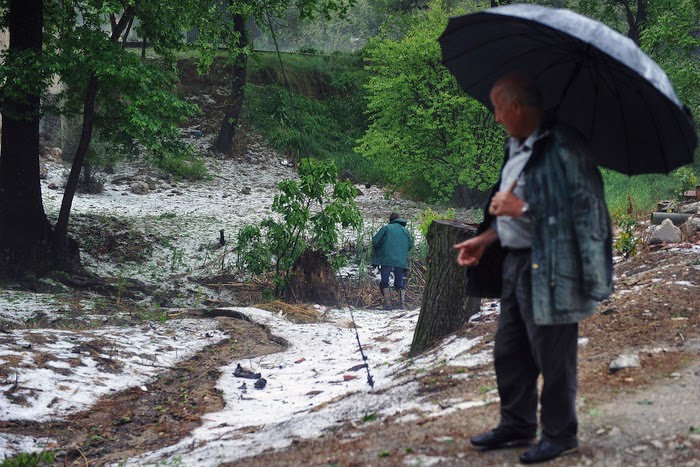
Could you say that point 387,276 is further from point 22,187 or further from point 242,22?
point 242,22

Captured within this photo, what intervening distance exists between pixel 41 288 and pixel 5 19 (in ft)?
14.4

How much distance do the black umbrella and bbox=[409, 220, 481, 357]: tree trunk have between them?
9.94ft

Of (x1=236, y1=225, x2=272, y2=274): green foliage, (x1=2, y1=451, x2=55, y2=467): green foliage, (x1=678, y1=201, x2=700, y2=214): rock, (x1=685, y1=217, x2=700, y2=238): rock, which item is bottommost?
(x1=2, y1=451, x2=55, y2=467): green foliage

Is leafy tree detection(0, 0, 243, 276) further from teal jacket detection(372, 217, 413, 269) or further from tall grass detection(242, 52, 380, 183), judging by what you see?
tall grass detection(242, 52, 380, 183)

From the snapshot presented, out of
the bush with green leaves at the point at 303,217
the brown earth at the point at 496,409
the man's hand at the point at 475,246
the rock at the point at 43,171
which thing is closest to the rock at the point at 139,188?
the rock at the point at 43,171

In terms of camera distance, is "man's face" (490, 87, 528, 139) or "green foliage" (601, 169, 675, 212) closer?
"man's face" (490, 87, 528, 139)

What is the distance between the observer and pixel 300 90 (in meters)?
30.0

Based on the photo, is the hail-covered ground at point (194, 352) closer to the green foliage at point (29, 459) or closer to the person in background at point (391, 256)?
the green foliage at point (29, 459)

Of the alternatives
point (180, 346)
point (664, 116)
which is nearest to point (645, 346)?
point (664, 116)

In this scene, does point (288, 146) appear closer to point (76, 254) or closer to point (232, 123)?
point (232, 123)

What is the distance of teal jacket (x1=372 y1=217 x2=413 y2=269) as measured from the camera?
12.6 m

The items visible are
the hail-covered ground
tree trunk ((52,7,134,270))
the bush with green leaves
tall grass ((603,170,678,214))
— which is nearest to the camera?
the hail-covered ground

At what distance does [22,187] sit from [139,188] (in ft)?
26.6

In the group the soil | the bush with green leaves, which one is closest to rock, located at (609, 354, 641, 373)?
the soil
